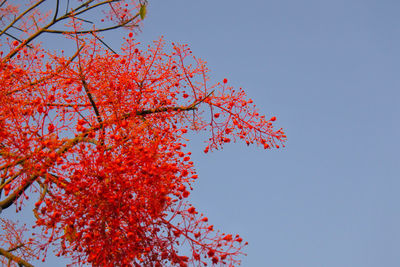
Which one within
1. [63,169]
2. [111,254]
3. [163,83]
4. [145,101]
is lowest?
[111,254]

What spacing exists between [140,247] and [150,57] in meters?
1.62

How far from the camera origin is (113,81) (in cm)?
350

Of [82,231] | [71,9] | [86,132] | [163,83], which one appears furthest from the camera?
[71,9]

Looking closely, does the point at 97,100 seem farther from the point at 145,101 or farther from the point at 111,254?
the point at 111,254

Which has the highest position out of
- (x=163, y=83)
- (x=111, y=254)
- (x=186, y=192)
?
(x=163, y=83)

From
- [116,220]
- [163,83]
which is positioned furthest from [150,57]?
[116,220]

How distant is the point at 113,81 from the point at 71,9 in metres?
0.97

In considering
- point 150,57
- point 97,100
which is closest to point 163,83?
point 150,57

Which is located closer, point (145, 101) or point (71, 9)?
point (145, 101)

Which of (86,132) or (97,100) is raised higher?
(97,100)

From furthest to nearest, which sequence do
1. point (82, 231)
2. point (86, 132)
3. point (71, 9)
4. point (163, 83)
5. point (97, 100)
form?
point (71, 9) → point (163, 83) → point (97, 100) → point (86, 132) → point (82, 231)

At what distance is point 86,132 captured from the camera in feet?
9.52

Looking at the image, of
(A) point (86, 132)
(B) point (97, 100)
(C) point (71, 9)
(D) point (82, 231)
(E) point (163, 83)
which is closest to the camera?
(D) point (82, 231)

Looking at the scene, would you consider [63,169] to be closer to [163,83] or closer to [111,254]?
[111,254]
